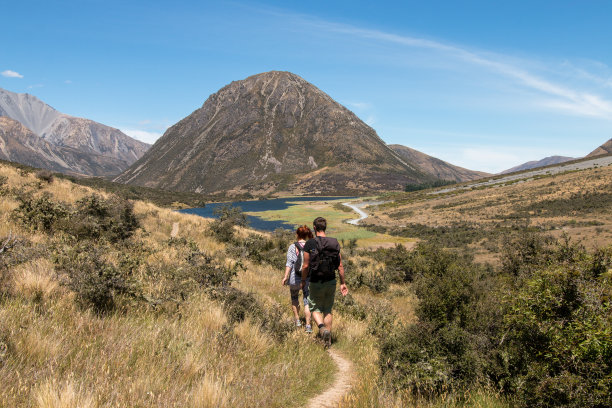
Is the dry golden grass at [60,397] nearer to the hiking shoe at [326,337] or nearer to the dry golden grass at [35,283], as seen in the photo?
the dry golden grass at [35,283]

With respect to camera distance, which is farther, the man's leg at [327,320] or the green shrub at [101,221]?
the green shrub at [101,221]

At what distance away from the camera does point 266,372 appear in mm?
3682

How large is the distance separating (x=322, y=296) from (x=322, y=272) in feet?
1.73

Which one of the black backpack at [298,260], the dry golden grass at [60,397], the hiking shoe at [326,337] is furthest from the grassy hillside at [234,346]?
the black backpack at [298,260]

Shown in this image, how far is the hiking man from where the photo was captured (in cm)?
583

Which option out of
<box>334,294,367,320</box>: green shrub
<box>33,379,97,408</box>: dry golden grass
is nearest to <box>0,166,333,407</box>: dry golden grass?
<box>33,379,97,408</box>: dry golden grass

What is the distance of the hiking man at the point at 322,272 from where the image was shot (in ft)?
19.1

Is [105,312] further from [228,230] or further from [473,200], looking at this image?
[473,200]

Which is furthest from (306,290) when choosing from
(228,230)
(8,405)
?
(228,230)

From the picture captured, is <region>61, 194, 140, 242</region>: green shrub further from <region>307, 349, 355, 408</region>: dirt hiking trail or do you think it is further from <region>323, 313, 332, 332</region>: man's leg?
<region>307, 349, 355, 408</region>: dirt hiking trail

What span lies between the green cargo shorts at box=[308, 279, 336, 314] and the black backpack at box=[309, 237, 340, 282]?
0.14m

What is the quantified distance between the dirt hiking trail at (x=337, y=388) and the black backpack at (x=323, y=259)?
53.7 inches

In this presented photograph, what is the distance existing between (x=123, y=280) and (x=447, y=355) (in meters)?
4.83

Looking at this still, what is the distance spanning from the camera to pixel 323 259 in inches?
230
